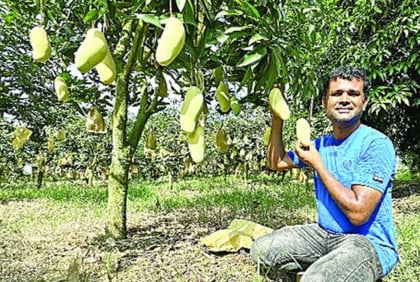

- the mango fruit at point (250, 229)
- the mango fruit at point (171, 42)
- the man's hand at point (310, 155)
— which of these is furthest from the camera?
the mango fruit at point (250, 229)

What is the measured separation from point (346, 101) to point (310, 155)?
0.22m

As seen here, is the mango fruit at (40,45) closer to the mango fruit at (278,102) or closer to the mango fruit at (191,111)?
the mango fruit at (191,111)

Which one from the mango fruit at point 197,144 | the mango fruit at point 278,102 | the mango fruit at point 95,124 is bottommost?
the mango fruit at point 197,144

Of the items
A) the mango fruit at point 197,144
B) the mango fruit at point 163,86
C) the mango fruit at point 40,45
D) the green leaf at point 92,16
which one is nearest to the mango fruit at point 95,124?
the mango fruit at point 163,86

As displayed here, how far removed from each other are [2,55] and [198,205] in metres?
2.31

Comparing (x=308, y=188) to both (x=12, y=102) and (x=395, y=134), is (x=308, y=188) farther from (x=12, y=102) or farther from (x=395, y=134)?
(x=12, y=102)

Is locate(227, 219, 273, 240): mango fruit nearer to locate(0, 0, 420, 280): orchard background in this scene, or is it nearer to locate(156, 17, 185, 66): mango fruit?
locate(0, 0, 420, 280): orchard background

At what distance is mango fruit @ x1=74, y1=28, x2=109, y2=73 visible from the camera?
1.20 meters

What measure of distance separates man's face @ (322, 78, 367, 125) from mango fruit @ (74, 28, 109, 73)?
30.7 inches

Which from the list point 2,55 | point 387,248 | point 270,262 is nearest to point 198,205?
point 2,55

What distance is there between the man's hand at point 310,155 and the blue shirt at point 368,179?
0.39 ft

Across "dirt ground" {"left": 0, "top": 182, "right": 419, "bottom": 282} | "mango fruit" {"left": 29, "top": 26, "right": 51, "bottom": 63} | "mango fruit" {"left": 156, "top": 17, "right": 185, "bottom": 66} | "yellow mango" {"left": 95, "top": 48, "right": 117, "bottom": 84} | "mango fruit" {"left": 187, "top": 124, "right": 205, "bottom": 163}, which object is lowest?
"dirt ground" {"left": 0, "top": 182, "right": 419, "bottom": 282}

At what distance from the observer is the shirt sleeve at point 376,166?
1.50 m

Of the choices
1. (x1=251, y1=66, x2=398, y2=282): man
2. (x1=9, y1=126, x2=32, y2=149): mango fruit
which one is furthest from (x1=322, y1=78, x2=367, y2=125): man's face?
(x1=9, y1=126, x2=32, y2=149): mango fruit
